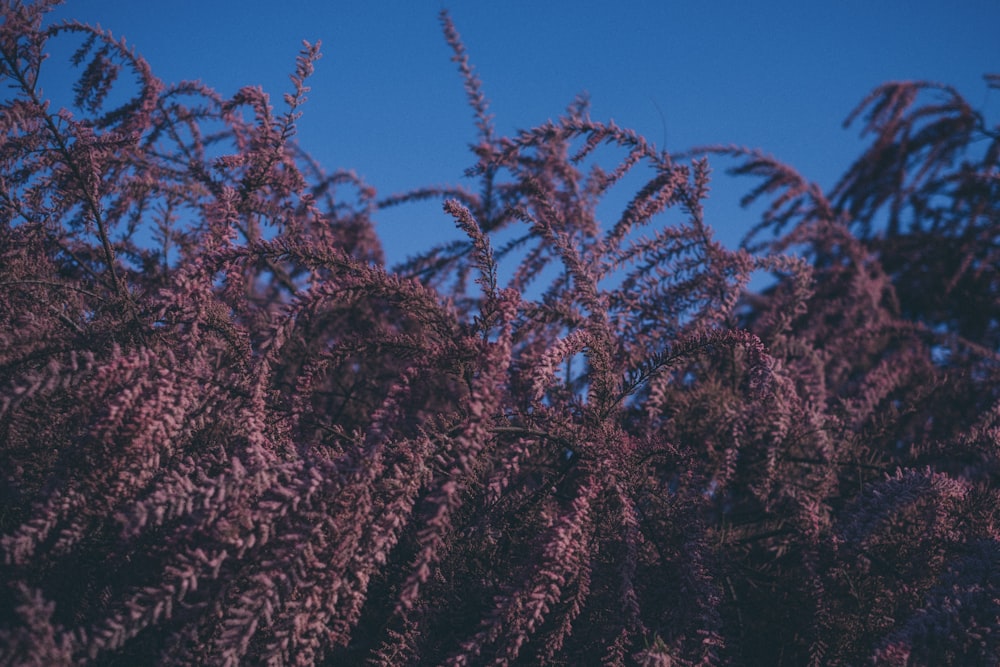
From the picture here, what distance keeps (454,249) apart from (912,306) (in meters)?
3.22

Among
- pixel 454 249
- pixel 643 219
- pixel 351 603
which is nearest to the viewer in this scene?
pixel 351 603

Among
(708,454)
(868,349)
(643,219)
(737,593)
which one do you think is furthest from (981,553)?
(868,349)

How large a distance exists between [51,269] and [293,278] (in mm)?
1402

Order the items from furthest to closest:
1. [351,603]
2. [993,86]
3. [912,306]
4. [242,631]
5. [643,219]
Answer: [912,306] < [993,86] < [643,219] < [351,603] < [242,631]

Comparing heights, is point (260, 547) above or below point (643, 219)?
below

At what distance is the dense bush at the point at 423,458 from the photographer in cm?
117

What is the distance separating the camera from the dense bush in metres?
1.17

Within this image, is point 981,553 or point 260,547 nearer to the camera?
point 260,547

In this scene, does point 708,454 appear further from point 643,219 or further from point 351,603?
point 351,603

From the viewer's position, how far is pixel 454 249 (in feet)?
10.2

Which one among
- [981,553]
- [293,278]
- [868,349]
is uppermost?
A: [868,349]

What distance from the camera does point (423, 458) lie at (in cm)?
125

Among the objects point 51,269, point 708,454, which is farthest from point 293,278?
point 708,454

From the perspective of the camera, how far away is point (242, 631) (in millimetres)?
1046
